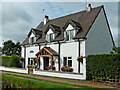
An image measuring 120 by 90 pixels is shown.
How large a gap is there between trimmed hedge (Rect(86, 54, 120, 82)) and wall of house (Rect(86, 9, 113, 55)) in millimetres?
3870

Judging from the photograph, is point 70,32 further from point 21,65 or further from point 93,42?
point 21,65

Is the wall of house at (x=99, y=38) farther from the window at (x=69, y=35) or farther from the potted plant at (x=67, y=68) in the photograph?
the potted plant at (x=67, y=68)

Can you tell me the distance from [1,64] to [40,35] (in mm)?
12695

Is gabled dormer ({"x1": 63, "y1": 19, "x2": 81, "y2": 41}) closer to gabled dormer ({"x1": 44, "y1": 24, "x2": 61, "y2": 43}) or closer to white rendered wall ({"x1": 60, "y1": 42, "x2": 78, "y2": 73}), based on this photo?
white rendered wall ({"x1": 60, "y1": 42, "x2": 78, "y2": 73})

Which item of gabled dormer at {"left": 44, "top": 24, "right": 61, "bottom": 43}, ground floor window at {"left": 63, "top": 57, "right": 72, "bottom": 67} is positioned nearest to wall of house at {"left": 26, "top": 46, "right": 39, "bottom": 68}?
gabled dormer at {"left": 44, "top": 24, "right": 61, "bottom": 43}

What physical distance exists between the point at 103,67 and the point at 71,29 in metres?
7.95

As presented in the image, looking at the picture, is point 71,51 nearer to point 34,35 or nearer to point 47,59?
point 47,59

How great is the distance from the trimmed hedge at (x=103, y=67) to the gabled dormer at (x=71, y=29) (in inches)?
223

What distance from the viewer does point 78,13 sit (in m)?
23.8

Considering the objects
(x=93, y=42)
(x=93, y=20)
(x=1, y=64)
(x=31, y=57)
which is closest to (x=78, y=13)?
(x=93, y=20)

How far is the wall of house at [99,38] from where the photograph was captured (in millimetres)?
18359

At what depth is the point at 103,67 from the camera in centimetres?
1323

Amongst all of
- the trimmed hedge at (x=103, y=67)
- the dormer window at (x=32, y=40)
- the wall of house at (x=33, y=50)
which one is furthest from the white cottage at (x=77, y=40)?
the trimmed hedge at (x=103, y=67)

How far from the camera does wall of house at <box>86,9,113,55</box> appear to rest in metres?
18.4
